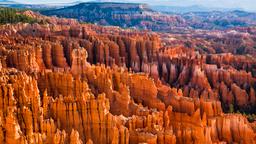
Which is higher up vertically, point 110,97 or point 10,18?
point 10,18

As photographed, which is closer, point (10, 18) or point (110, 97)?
point (110, 97)

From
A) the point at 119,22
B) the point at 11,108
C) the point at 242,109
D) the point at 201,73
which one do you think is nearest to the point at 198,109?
the point at 11,108

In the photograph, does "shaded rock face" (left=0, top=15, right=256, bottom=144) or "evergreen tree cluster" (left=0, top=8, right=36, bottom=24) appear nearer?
"shaded rock face" (left=0, top=15, right=256, bottom=144)

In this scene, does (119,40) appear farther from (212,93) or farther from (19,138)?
(19,138)

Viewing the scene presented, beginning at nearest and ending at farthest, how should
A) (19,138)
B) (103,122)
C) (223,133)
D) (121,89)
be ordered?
(19,138) < (103,122) < (223,133) < (121,89)

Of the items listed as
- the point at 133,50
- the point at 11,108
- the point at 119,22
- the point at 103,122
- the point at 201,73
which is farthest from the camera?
the point at 119,22

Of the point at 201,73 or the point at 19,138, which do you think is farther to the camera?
the point at 201,73

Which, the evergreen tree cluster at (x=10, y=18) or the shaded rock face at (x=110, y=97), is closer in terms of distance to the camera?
the shaded rock face at (x=110, y=97)

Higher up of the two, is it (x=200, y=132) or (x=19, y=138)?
(x=19, y=138)
